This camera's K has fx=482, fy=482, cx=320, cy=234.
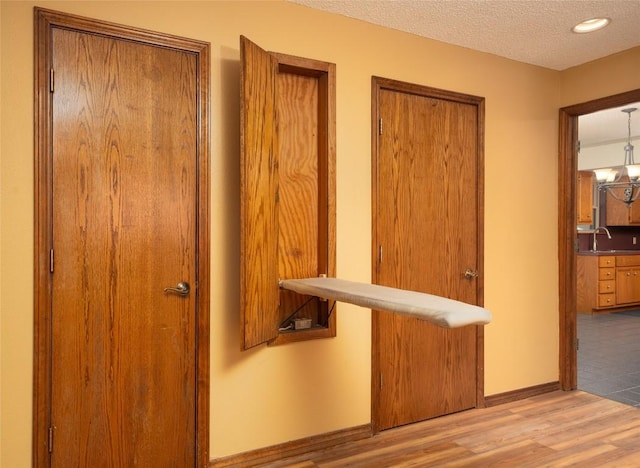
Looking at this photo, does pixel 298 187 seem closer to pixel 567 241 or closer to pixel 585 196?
pixel 567 241

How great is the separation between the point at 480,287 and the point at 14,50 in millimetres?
2902

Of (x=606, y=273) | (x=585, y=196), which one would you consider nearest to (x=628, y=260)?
(x=606, y=273)

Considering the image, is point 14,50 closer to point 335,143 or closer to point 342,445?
point 335,143

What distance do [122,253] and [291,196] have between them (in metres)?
0.92

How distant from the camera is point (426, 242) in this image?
3074 mm

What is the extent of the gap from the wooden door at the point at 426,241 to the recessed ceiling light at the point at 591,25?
2.26 ft

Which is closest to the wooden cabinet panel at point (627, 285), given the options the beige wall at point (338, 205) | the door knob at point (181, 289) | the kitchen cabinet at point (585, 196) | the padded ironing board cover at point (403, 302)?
the kitchen cabinet at point (585, 196)

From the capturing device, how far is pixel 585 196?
24.6 feet

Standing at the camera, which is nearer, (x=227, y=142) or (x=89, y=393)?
(x=89, y=393)

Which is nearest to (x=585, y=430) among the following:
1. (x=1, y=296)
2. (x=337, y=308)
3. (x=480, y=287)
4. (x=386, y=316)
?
(x=480, y=287)

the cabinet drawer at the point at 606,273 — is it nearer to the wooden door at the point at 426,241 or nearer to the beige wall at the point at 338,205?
the beige wall at the point at 338,205

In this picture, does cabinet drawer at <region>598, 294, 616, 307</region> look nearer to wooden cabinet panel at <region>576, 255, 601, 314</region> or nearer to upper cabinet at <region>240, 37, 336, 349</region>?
wooden cabinet panel at <region>576, 255, 601, 314</region>

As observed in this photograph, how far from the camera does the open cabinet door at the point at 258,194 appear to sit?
218cm

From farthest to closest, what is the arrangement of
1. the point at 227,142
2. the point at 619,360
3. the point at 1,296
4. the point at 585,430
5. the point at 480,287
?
the point at 619,360
the point at 480,287
the point at 585,430
the point at 227,142
the point at 1,296
